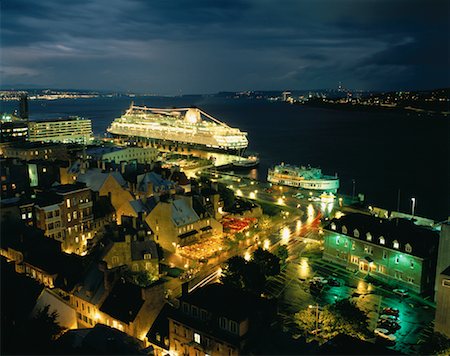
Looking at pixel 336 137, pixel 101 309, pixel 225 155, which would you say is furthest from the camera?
pixel 336 137

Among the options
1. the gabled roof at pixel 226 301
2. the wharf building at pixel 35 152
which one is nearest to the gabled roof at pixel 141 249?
the gabled roof at pixel 226 301

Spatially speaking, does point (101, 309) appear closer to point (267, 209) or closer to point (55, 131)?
point (267, 209)

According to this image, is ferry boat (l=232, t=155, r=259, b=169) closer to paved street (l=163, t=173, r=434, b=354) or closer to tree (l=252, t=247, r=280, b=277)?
paved street (l=163, t=173, r=434, b=354)

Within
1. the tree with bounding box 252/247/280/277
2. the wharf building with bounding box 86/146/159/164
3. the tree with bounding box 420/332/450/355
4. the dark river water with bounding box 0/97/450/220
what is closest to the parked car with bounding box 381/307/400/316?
the tree with bounding box 420/332/450/355

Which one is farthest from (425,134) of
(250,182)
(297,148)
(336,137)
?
(250,182)

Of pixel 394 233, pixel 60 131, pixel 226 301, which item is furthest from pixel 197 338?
pixel 60 131

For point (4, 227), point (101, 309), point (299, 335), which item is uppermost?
point (4, 227)

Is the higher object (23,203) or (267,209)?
(23,203)
